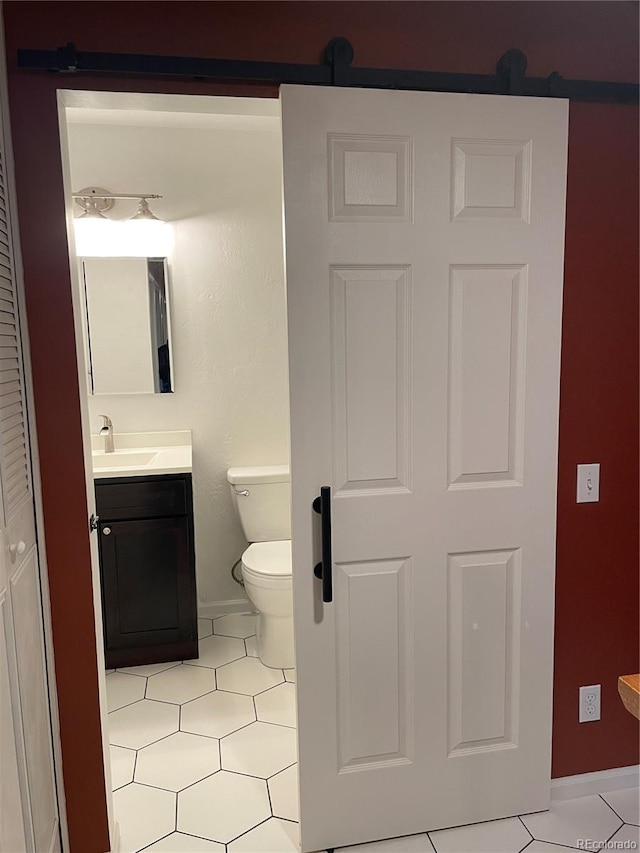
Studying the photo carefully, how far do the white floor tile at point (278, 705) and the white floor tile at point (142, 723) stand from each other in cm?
33

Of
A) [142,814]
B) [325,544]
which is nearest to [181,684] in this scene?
[142,814]

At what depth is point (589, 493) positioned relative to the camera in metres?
1.91

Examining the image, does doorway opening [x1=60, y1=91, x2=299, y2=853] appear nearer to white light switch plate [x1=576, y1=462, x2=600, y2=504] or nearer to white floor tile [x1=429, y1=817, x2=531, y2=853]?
white floor tile [x1=429, y1=817, x2=531, y2=853]

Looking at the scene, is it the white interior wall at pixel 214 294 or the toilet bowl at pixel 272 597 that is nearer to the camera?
the toilet bowl at pixel 272 597

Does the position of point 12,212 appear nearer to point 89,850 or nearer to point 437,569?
point 437,569

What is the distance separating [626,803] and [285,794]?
107cm

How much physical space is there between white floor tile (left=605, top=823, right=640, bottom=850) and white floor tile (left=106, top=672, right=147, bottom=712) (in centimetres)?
176

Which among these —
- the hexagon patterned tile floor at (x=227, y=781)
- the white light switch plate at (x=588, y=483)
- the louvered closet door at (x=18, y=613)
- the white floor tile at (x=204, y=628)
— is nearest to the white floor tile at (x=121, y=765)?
the hexagon patterned tile floor at (x=227, y=781)

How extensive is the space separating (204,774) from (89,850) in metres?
0.46

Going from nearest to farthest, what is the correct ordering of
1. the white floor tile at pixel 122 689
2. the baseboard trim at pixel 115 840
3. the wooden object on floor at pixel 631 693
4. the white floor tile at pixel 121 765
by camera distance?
1. the wooden object on floor at pixel 631 693
2. the baseboard trim at pixel 115 840
3. the white floor tile at pixel 121 765
4. the white floor tile at pixel 122 689

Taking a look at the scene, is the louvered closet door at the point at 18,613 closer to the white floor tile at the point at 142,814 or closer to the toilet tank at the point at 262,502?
the white floor tile at the point at 142,814

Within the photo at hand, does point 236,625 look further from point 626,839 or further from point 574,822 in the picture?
point 626,839

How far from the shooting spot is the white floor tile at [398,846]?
71.7 inches

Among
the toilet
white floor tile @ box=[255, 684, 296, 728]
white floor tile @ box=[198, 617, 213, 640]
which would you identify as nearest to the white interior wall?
white floor tile @ box=[198, 617, 213, 640]
